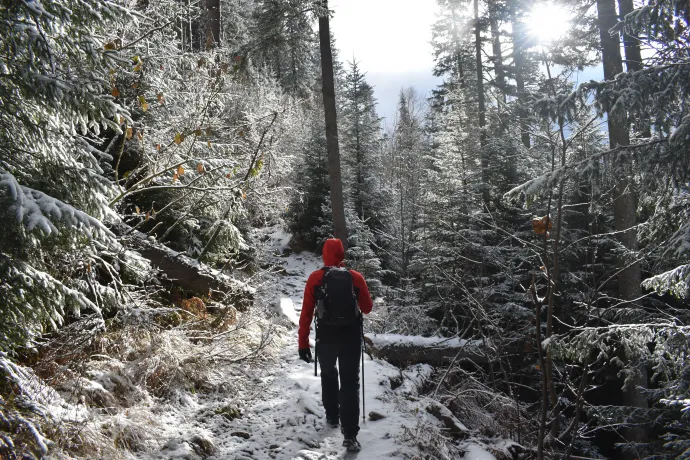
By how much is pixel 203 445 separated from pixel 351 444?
61.5 inches

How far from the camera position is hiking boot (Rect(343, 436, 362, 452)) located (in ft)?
14.4

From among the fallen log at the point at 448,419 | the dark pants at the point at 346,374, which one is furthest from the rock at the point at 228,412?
the fallen log at the point at 448,419

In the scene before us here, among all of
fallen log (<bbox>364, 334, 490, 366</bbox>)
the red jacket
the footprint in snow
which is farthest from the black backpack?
fallen log (<bbox>364, 334, 490, 366</bbox>)

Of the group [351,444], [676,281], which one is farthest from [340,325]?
[676,281]

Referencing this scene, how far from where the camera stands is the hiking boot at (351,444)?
14.4ft

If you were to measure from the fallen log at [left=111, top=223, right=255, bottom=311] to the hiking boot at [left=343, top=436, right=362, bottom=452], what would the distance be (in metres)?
3.25

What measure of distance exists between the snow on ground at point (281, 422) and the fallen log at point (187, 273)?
1.68 m

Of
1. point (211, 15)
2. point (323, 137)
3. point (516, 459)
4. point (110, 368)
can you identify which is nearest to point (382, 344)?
point (516, 459)

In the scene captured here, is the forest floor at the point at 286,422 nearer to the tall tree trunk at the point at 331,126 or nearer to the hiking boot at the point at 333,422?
the hiking boot at the point at 333,422

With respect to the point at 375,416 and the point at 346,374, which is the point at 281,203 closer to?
the point at 375,416

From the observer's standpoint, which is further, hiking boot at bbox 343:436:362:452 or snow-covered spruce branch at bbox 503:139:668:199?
snow-covered spruce branch at bbox 503:139:668:199

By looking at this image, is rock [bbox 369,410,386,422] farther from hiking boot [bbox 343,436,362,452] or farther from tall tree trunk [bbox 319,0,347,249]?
tall tree trunk [bbox 319,0,347,249]

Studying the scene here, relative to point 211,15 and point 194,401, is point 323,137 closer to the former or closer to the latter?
point 211,15

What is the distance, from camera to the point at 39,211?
2.53 m
